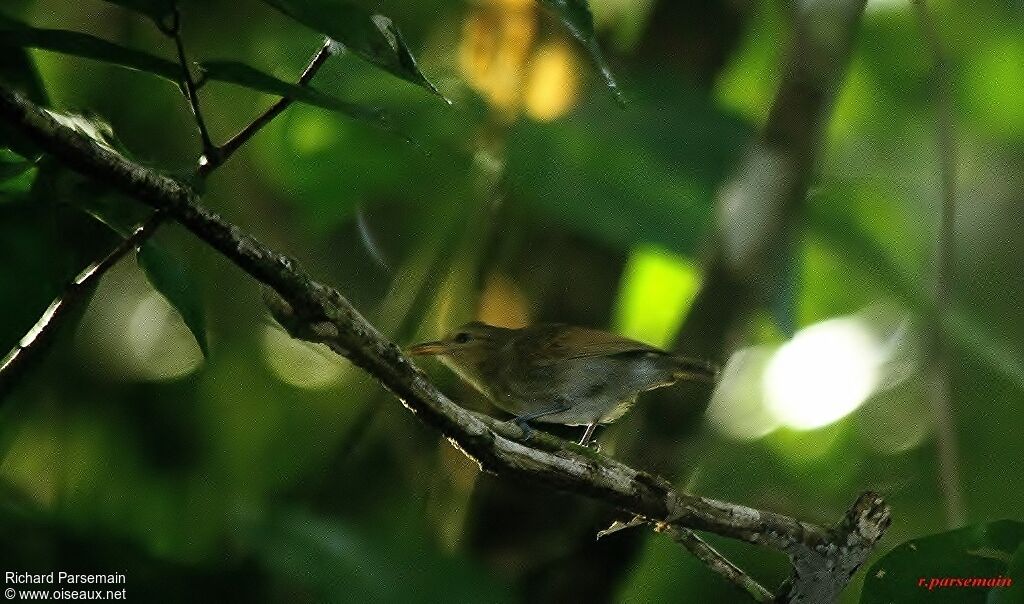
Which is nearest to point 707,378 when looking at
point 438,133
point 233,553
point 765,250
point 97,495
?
point 765,250

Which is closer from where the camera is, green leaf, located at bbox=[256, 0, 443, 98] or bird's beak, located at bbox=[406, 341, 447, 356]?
green leaf, located at bbox=[256, 0, 443, 98]

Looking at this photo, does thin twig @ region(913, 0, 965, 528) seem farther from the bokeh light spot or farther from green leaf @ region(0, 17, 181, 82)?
green leaf @ region(0, 17, 181, 82)

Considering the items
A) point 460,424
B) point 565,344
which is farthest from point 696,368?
point 460,424

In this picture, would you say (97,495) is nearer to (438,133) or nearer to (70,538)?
(70,538)

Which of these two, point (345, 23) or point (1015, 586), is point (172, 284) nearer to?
point (345, 23)

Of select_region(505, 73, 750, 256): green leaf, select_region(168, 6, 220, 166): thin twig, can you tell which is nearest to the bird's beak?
select_region(505, 73, 750, 256): green leaf

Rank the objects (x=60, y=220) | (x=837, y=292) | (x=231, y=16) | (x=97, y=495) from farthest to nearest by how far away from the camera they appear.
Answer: (x=837, y=292), (x=231, y=16), (x=97, y=495), (x=60, y=220)
